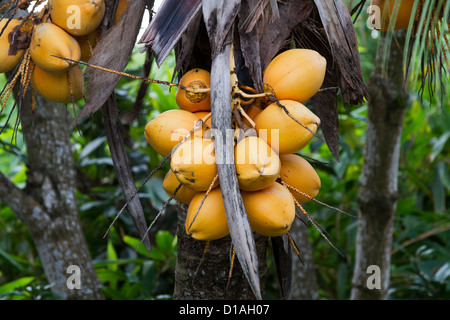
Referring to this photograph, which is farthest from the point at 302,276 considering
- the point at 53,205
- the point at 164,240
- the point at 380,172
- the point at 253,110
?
the point at 253,110

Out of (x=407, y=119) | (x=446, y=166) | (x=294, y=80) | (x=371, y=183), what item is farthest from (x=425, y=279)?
(x=294, y=80)

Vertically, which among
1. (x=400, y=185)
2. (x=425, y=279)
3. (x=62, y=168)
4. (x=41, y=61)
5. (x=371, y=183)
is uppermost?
(x=41, y=61)

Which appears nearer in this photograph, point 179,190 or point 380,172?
point 179,190

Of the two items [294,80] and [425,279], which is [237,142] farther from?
[425,279]

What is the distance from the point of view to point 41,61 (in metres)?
0.83

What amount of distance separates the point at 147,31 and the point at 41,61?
20 cm

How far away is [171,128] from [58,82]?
29cm

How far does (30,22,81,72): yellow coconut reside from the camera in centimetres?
81

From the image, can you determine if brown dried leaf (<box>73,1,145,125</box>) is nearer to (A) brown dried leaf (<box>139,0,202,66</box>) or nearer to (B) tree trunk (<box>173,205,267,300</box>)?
(A) brown dried leaf (<box>139,0,202,66</box>)

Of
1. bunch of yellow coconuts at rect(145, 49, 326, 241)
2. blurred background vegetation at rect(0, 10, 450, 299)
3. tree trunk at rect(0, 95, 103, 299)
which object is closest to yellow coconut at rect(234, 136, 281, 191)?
bunch of yellow coconuts at rect(145, 49, 326, 241)

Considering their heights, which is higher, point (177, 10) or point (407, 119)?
point (177, 10)

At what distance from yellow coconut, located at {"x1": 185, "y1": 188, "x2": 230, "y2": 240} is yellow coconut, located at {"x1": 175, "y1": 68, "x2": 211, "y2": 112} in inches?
6.3

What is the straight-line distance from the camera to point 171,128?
2.40 feet

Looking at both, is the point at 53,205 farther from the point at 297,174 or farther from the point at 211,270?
Result: the point at 297,174
